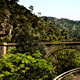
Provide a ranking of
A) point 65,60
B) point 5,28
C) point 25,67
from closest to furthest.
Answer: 1. point 25,67
2. point 65,60
3. point 5,28

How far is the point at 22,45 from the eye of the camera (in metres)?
21.7

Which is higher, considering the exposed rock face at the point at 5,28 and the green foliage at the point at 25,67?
the exposed rock face at the point at 5,28

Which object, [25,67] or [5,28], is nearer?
[25,67]

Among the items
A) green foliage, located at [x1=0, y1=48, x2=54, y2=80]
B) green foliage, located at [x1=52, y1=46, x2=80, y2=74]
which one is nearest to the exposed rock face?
green foliage, located at [x1=52, y1=46, x2=80, y2=74]

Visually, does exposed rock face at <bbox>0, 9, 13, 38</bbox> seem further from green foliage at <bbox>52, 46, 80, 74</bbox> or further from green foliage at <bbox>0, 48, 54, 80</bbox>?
green foliage at <bbox>0, 48, 54, 80</bbox>

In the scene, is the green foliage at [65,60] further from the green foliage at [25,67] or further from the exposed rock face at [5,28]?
the exposed rock face at [5,28]

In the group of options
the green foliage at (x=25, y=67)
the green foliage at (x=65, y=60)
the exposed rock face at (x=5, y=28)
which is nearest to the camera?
the green foliage at (x=25, y=67)

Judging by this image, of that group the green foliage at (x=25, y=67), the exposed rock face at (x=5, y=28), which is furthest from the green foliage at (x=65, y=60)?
the exposed rock face at (x=5, y=28)

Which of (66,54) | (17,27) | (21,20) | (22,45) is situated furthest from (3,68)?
(21,20)

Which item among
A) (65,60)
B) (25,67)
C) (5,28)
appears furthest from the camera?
(5,28)

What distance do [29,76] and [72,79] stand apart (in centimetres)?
663

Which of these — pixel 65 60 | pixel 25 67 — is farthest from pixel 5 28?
pixel 25 67

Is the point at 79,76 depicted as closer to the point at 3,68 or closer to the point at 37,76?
the point at 37,76

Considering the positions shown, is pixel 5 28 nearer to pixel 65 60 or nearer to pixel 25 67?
pixel 65 60
